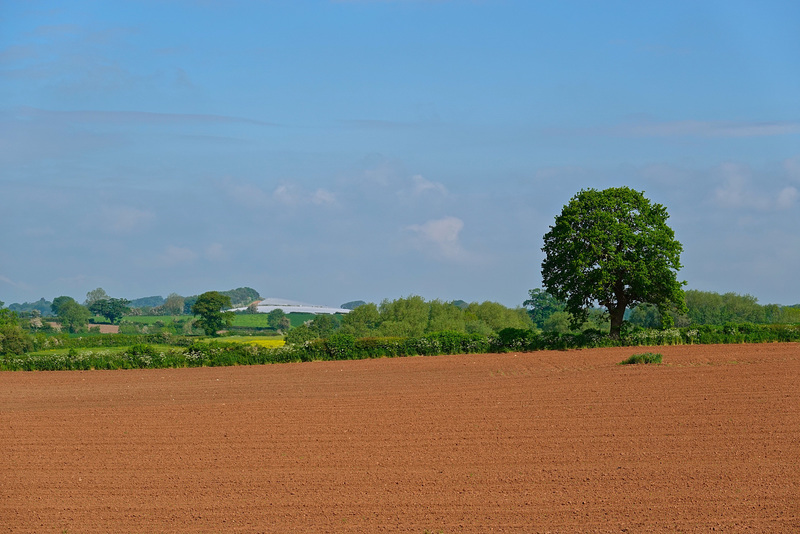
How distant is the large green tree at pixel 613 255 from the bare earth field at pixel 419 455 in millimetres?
9498

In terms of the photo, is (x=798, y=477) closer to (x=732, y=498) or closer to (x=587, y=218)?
(x=732, y=498)

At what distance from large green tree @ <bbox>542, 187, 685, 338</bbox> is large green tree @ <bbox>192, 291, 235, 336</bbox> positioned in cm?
4246

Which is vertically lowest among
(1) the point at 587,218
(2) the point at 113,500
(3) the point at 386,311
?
(2) the point at 113,500

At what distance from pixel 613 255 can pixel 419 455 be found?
23782 mm

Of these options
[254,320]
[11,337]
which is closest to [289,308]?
[254,320]

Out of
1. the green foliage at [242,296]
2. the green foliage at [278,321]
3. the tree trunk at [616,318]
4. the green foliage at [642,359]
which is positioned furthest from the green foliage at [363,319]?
the green foliage at [242,296]

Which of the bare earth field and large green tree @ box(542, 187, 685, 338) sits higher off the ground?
large green tree @ box(542, 187, 685, 338)

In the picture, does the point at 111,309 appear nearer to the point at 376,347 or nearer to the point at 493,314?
the point at 493,314

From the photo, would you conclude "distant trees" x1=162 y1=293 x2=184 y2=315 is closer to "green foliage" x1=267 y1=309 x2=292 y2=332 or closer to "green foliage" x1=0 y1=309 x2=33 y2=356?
"green foliage" x1=267 y1=309 x2=292 y2=332

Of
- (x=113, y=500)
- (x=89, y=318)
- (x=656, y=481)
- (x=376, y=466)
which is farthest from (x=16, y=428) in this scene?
(x=89, y=318)

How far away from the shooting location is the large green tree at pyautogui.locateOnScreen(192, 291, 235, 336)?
75156 mm

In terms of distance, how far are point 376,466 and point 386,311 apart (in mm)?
51450

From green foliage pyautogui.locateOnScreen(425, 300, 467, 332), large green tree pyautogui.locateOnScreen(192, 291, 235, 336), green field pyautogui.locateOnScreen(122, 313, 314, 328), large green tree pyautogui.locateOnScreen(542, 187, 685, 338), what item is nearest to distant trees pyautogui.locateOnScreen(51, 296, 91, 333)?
green field pyautogui.locateOnScreen(122, 313, 314, 328)

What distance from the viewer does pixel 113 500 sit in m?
13.9
